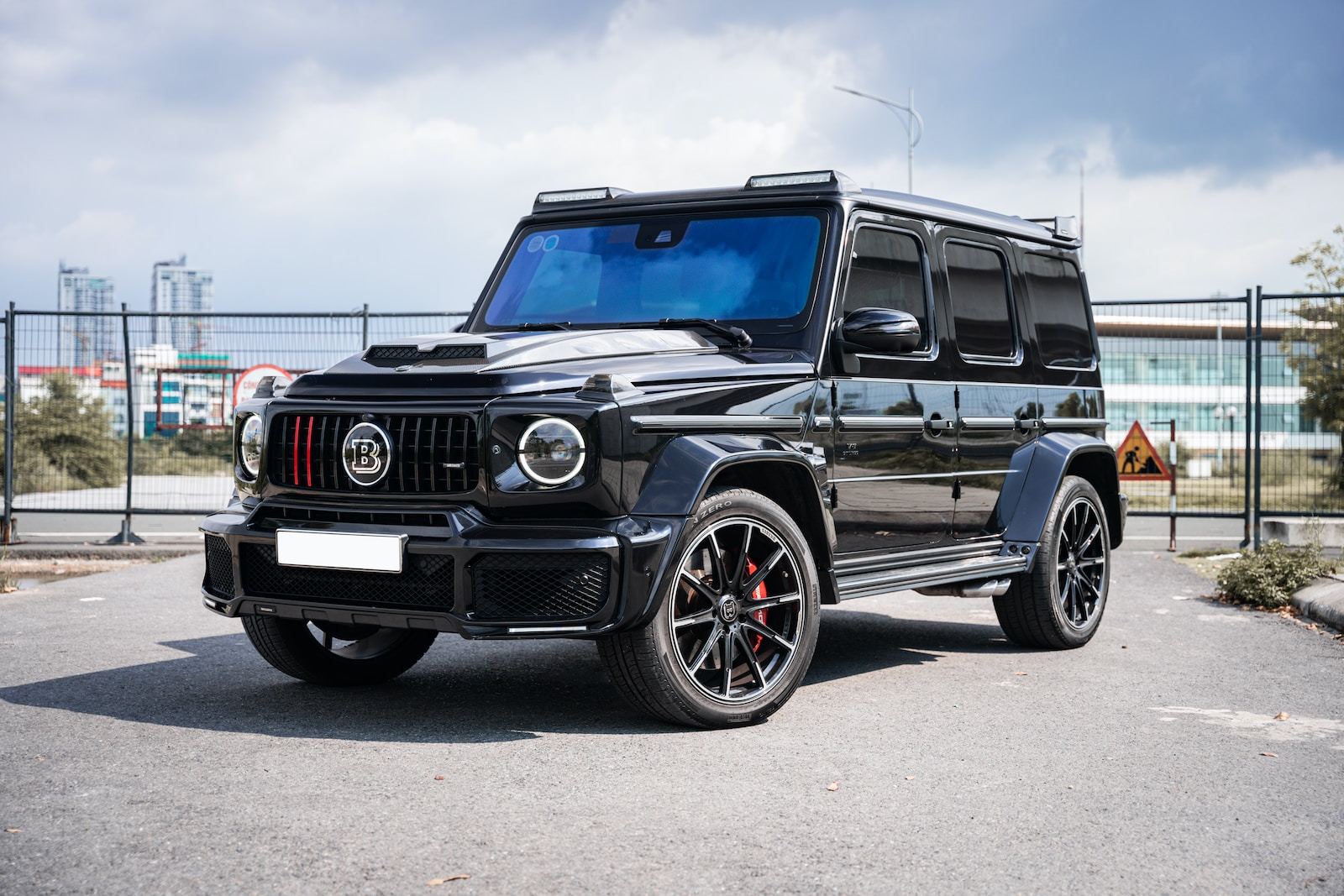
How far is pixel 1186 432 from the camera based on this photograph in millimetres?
14828

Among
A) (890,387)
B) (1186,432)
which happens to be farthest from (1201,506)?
(890,387)

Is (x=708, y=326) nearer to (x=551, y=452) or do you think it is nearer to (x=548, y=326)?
(x=548, y=326)

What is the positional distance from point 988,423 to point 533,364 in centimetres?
279

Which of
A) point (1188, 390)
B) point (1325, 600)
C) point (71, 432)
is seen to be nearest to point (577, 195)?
point (1325, 600)

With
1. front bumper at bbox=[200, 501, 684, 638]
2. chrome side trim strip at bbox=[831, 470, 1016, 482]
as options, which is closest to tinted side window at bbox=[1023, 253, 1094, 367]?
chrome side trim strip at bbox=[831, 470, 1016, 482]

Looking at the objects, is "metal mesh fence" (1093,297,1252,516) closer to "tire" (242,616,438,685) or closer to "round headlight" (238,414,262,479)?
"tire" (242,616,438,685)

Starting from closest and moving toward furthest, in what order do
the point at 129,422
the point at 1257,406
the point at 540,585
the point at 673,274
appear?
the point at 540,585, the point at 673,274, the point at 1257,406, the point at 129,422

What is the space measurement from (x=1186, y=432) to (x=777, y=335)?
1041 centimetres

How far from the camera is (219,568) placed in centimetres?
546

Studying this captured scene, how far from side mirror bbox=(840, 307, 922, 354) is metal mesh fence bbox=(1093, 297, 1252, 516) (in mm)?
7624

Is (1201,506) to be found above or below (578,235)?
below

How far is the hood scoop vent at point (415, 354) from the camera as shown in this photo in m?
5.11

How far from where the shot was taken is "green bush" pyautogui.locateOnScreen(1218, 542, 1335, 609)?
9172 millimetres

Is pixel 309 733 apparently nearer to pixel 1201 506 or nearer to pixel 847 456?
pixel 847 456
